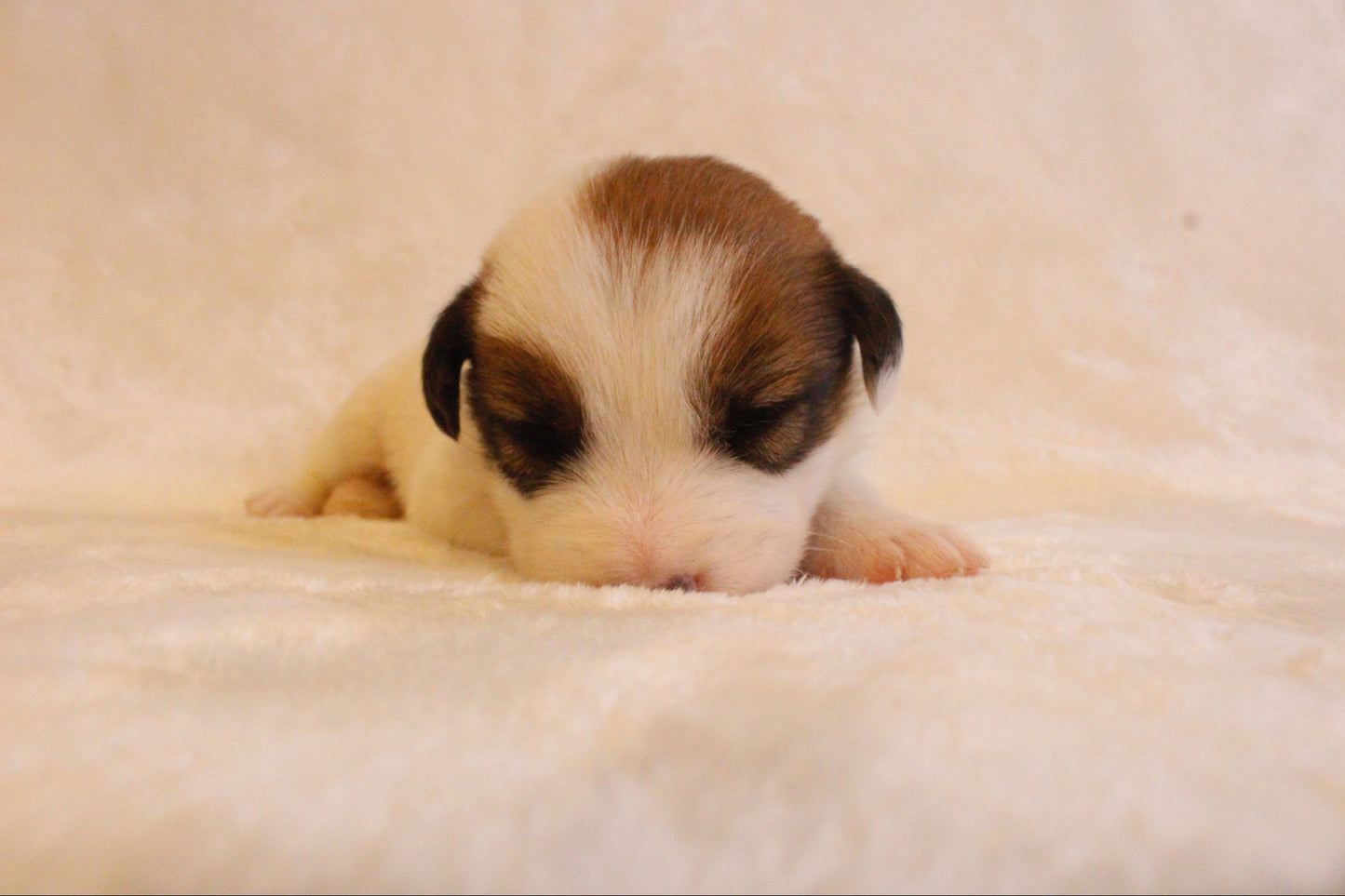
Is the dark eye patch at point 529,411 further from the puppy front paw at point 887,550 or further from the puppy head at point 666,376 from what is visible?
the puppy front paw at point 887,550

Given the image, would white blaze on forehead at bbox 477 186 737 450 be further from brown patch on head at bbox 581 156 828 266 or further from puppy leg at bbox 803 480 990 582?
puppy leg at bbox 803 480 990 582

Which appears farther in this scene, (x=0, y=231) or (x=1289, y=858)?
(x=0, y=231)

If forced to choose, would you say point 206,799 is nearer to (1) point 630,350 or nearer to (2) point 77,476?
(1) point 630,350

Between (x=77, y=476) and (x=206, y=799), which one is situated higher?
(x=206, y=799)

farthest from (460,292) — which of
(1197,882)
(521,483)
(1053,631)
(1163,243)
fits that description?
(1163,243)

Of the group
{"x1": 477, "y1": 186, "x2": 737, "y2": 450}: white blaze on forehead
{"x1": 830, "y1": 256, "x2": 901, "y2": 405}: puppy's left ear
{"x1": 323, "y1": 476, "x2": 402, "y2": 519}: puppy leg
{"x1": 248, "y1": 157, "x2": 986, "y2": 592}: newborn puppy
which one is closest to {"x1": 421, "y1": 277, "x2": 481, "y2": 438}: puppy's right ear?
{"x1": 248, "y1": 157, "x2": 986, "y2": 592}: newborn puppy

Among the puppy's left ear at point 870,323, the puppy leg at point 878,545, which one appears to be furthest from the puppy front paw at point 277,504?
the puppy's left ear at point 870,323

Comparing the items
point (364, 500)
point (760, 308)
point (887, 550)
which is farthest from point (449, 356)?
point (364, 500)
